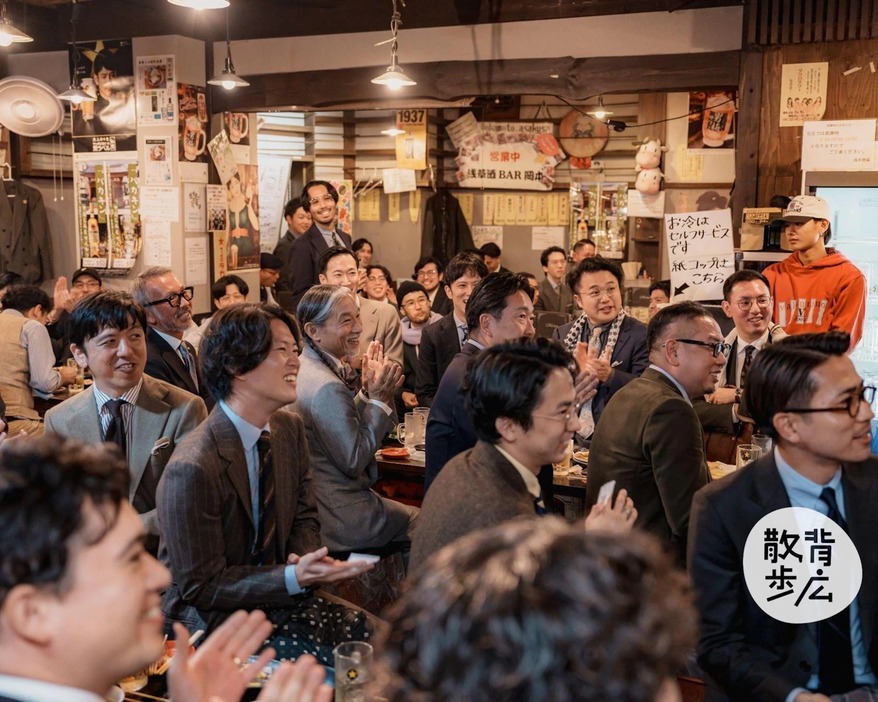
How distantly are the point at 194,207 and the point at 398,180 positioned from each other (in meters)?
3.26

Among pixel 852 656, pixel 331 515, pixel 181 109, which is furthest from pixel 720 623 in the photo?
pixel 181 109

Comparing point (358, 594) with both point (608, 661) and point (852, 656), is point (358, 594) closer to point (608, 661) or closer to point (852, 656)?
point (852, 656)

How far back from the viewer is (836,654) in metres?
2.29

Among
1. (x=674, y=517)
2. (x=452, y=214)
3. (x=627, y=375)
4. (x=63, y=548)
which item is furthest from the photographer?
(x=452, y=214)

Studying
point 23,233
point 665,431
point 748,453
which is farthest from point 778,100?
point 23,233

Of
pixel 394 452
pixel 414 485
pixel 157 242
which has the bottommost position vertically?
pixel 414 485

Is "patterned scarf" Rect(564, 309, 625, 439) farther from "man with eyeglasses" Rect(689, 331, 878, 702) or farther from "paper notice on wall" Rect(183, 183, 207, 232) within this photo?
"paper notice on wall" Rect(183, 183, 207, 232)

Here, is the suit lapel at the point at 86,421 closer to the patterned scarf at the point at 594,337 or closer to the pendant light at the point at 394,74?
the patterned scarf at the point at 594,337

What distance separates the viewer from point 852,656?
2311 millimetres

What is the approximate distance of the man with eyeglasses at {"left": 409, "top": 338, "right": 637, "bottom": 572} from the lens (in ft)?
7.45

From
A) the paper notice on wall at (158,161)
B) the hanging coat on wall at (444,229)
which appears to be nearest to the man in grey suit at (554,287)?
the hanging coat on wall at (444,229)

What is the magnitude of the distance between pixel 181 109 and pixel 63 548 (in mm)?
7442

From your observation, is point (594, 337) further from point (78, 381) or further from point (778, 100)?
point (78, 381)

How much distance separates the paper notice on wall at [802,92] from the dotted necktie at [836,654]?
15.4 feet
